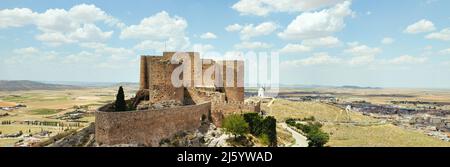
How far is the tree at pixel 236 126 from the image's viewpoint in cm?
3362

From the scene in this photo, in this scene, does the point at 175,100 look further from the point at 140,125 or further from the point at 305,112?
the point at 305,112

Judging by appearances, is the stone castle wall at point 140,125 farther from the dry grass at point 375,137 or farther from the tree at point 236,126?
the dry grass at point 375,137

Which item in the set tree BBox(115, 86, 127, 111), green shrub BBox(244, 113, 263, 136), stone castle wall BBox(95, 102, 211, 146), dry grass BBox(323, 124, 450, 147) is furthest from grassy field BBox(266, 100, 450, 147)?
tree BBox(115, 86, 127, 111)

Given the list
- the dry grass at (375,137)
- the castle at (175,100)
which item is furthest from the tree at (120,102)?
the dry grass at (375,137)

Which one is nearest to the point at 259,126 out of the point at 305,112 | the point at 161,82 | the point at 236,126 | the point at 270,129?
the point at 270,129

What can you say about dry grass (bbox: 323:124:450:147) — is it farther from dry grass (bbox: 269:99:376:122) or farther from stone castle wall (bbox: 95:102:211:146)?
stone castle wall (bbox: 95:102:211:146)

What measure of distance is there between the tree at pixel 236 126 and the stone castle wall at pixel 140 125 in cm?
368

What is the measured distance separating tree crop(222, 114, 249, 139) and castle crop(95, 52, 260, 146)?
2331 mm

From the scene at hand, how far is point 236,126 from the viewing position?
110 ft

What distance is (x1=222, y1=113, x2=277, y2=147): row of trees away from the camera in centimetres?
3381
